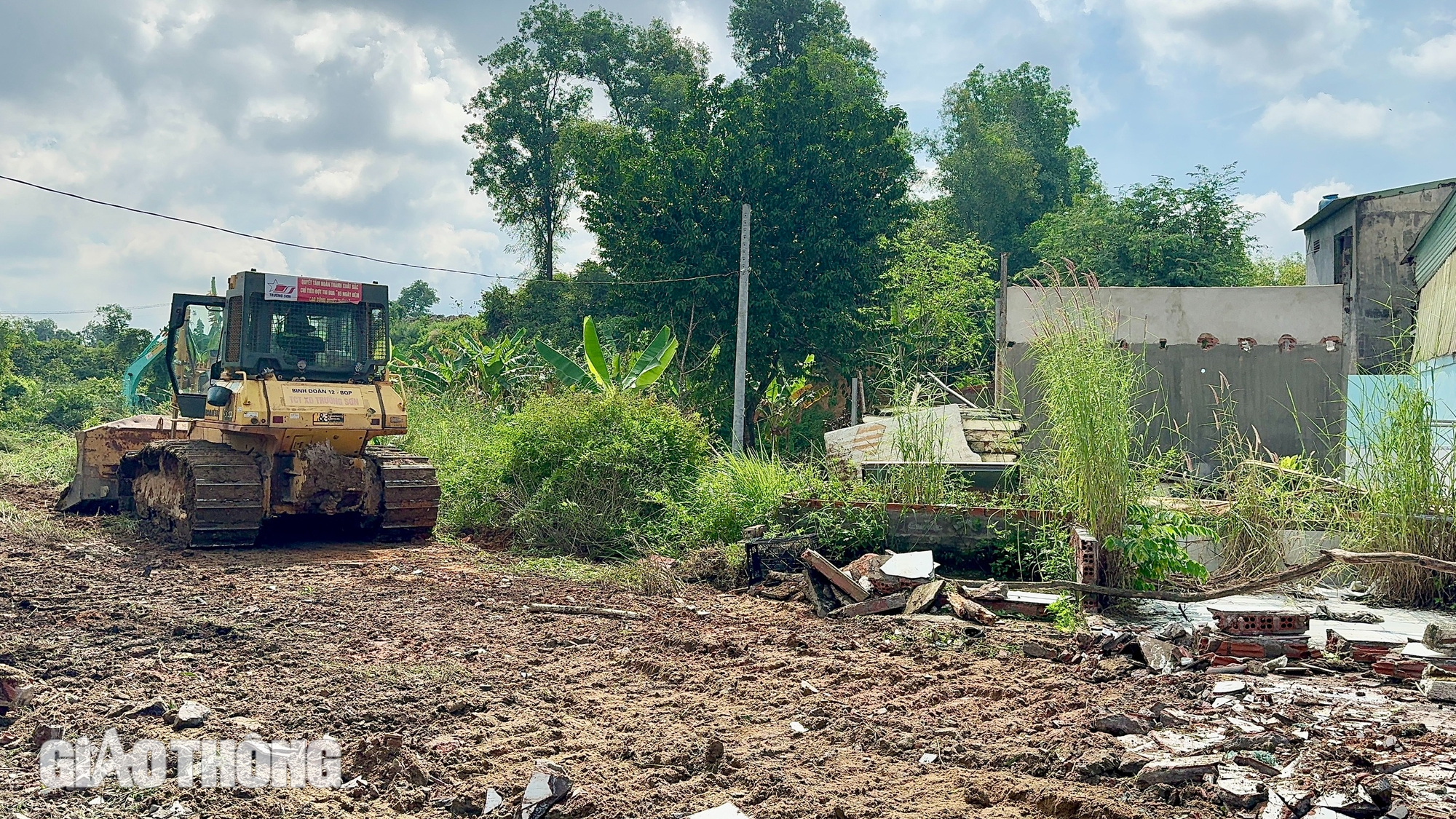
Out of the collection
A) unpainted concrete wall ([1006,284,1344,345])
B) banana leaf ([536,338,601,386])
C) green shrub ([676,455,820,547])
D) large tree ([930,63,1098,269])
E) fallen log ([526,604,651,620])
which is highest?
large tree ([930,63,1098,269])

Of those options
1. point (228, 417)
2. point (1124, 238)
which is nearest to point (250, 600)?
point (228, 417)

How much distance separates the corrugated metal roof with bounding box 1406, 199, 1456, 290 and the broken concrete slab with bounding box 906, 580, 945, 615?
13680 millimetres

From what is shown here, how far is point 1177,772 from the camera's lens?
4.46 meters

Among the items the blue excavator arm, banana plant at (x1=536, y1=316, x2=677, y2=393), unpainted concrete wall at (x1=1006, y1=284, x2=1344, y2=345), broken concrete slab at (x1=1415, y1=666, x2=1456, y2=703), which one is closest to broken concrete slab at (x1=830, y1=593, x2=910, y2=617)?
broken concrete slab at (x1=1415, y1=666, x2=1456, y2=703)

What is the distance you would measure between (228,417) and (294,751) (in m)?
7.63

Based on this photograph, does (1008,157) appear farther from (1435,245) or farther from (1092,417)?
(1092,417)

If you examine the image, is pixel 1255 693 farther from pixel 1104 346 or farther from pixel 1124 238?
pixel 1124 238

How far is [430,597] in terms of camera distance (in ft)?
31.1

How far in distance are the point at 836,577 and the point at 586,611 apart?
2.01 m

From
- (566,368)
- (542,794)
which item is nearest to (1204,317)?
(566,368)

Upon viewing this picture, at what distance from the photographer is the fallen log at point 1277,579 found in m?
6.86

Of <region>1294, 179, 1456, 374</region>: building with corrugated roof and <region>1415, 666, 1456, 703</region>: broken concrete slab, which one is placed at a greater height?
<region>1294, 179, 1456, 374</region>: building with corrugated roof

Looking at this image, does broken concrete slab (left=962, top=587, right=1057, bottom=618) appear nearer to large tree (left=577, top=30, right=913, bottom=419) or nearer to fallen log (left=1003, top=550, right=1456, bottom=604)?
fallen log (left=1003, top=550, right=1456, bottom=604)

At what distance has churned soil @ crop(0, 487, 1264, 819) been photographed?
14.9 feet
